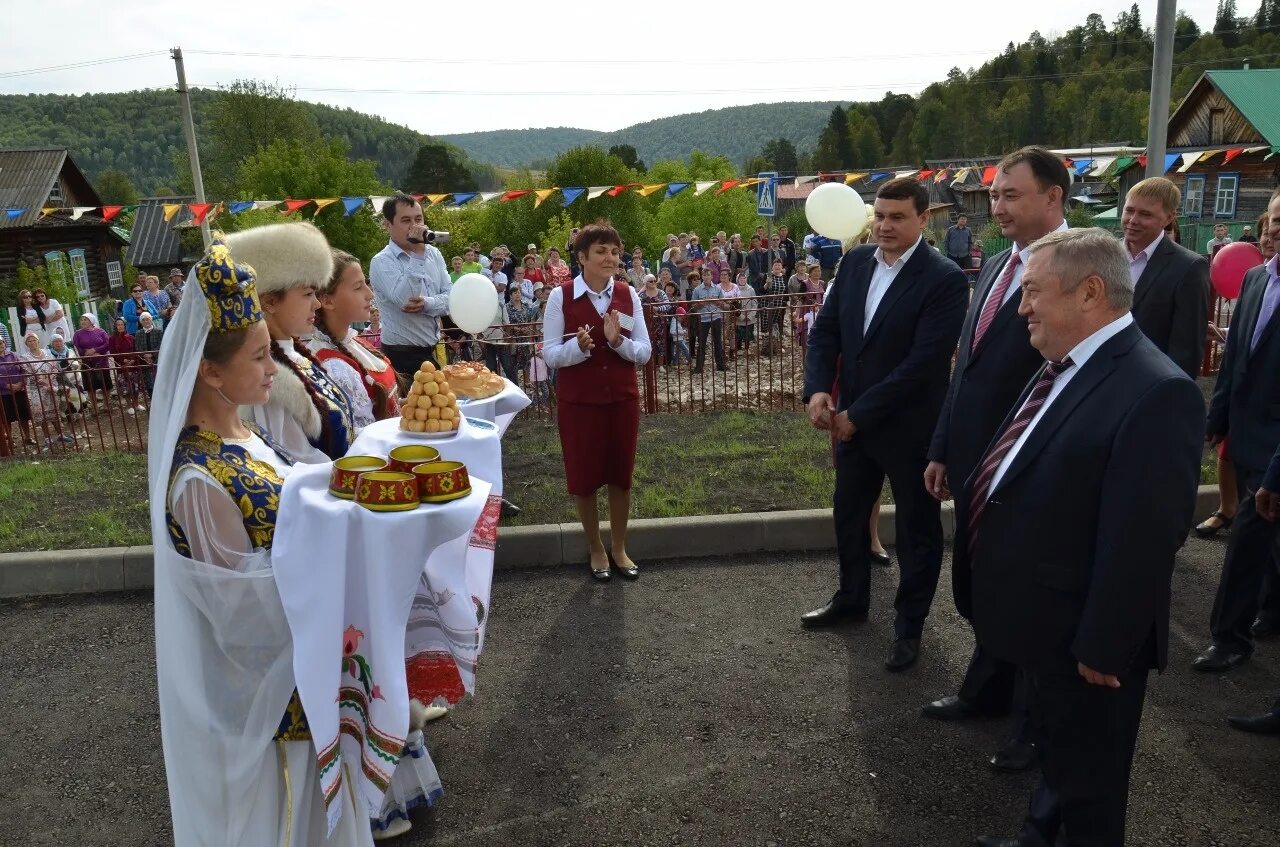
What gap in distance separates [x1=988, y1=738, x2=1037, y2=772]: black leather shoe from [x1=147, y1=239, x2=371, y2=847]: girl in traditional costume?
253 centimetres

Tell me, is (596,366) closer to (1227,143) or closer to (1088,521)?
(1088,521)

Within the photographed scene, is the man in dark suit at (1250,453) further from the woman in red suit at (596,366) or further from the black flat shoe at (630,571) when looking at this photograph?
the woman in red suit at (596,366)

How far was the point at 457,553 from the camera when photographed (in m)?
2.79

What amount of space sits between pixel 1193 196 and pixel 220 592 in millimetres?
43069

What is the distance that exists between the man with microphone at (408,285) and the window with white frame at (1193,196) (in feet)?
129

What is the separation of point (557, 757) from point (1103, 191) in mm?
59640

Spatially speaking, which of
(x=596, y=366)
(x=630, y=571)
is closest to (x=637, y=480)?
(x=630, y=571)

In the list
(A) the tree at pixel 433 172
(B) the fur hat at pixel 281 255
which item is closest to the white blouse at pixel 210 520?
(B) the fur hat at pixel 281 255

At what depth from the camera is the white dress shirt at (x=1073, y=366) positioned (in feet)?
8.41

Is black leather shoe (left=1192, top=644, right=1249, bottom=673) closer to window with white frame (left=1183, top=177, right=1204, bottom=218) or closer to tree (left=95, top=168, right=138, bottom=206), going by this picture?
window with white frame (left=1183, top=177, right=1204, bottom=218)

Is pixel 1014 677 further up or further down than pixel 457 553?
further down

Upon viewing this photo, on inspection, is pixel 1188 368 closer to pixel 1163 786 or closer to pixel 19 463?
pixel 1163 786

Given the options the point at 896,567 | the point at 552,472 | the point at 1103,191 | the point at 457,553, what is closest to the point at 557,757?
the point at 457,553

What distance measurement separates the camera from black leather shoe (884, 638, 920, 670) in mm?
4336
